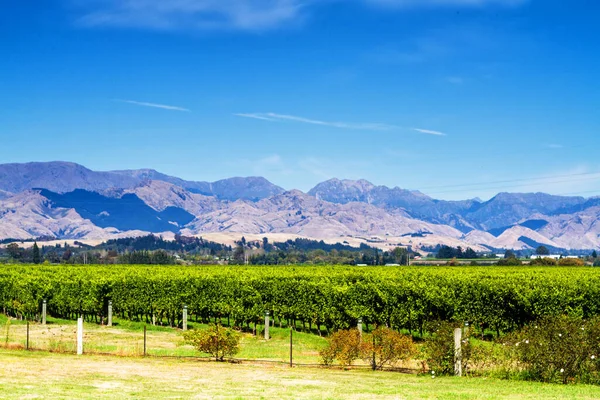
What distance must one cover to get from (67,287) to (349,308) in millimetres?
18411

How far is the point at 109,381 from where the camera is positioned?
61.7 ft

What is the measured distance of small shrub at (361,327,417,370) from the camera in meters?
23.5

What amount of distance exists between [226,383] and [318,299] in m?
20.7

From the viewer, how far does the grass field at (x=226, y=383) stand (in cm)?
1680

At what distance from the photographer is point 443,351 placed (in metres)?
21.7

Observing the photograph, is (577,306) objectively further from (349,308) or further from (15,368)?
(15,368)

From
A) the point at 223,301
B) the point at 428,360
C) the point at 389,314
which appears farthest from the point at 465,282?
the point at 428,360

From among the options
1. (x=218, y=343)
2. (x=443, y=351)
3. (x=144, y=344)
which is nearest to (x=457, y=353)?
(x=443, y=351)

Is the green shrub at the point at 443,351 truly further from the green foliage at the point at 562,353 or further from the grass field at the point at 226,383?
the green foliage at the point at 562,353

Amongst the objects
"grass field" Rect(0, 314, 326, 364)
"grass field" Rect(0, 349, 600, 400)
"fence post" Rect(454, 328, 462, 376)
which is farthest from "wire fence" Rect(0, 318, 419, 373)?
"grass field" Rect(0, 349, 600, 400)

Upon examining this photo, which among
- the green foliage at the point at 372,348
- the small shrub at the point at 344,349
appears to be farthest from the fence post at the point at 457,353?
the small shrub at the point at 344,349

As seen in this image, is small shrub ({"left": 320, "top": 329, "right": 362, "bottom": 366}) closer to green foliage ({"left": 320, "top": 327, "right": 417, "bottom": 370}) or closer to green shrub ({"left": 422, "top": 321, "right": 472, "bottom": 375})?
green foliage ({"left": 320, "top": 327, "right": 417, "bottom": 370})

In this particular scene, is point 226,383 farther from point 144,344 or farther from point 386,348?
point 144,344

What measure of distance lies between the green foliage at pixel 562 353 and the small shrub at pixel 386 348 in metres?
4.01
